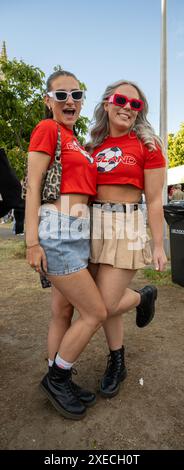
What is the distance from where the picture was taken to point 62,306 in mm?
2256

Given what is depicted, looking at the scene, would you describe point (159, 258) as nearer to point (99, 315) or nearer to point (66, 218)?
point (99, 315)

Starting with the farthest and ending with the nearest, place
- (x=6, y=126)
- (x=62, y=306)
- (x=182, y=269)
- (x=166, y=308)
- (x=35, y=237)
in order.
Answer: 1. (x=6, y=126)
2. (x=182, y=269)
3. (x=166, y=308)
4. (x=62, y=306)
5. (x=35, y=237)

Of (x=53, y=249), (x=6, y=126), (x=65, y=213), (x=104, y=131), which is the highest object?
(x=6, y=126)

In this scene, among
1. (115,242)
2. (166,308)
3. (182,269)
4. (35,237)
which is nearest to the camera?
(35,237)

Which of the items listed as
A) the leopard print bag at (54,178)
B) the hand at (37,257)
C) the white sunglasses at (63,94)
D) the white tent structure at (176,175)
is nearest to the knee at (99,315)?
the hand at (37,257)

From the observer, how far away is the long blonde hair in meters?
2.12

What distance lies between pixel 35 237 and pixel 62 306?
22.8 inches

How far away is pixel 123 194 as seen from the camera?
6.91 ft

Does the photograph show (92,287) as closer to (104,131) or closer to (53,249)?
(53,249)

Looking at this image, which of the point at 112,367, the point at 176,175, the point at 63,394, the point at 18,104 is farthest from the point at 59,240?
the point at 176,175

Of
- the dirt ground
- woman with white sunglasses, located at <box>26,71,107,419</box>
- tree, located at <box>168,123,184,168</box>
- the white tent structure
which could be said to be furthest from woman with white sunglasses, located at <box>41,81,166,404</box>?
tree, located at <box>168,123,184,168</box>

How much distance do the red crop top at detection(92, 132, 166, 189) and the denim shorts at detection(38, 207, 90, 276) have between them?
→ 1.11ft

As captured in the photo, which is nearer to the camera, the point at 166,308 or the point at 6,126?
the point at 166,308
